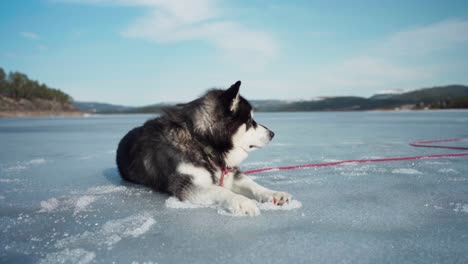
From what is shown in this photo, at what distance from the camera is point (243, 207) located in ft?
9.68

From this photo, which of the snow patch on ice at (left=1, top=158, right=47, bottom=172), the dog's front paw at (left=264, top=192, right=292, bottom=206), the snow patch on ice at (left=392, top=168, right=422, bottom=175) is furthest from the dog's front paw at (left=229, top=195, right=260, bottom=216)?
the snow patch on ice at (left=1, top=158, right=47, bottom=172)

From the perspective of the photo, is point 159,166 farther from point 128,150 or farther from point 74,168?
point 74,168

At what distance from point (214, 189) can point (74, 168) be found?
152 inches

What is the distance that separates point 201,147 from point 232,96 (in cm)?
72

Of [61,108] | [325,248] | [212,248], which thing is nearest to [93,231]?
[212,248]

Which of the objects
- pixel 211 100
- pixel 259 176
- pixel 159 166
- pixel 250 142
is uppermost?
pixel 211 100

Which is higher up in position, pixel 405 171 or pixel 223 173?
pixel 223 173

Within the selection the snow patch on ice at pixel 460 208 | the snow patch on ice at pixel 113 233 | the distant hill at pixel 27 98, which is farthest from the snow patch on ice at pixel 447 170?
the distant hill at pixel 27 98

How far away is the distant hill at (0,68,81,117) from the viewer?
93.7 m

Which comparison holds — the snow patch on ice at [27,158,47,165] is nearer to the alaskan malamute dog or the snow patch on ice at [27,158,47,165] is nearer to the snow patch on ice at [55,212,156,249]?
the alaskan malamute dog

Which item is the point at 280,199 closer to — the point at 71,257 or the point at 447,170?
the point at 71,257

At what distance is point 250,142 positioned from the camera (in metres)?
4.12

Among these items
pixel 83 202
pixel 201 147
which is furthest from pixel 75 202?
pixel 201 147

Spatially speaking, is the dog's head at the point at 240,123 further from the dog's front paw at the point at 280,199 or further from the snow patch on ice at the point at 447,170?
the snow patch on ice at the point at 447,170
